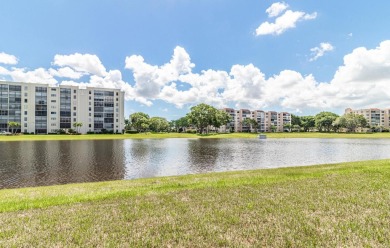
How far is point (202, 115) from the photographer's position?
394ft

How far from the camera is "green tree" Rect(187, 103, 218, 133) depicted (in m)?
120

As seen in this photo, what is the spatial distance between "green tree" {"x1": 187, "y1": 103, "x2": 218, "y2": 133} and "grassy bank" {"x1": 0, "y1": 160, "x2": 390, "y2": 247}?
109405mm

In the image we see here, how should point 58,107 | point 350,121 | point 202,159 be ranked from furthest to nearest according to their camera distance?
point 350,121 < point 58,107 < point 202,159

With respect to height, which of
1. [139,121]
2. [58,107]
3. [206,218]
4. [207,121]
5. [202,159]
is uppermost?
[58,107]

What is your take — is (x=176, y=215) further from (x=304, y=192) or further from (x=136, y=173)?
(x=136, y=173)

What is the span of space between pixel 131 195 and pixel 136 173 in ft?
36.3

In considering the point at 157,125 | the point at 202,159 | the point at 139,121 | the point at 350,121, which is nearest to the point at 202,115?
the point at 139,121

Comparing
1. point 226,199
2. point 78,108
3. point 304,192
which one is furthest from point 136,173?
point 78,108

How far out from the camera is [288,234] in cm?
559

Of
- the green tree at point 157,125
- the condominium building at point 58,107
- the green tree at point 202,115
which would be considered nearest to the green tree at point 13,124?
the condominium building at point 58,107

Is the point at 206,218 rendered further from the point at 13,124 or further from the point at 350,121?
the point at 350,121

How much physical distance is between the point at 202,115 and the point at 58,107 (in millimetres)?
78367

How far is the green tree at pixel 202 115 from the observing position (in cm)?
11950

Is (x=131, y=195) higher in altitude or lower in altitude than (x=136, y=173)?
higher
